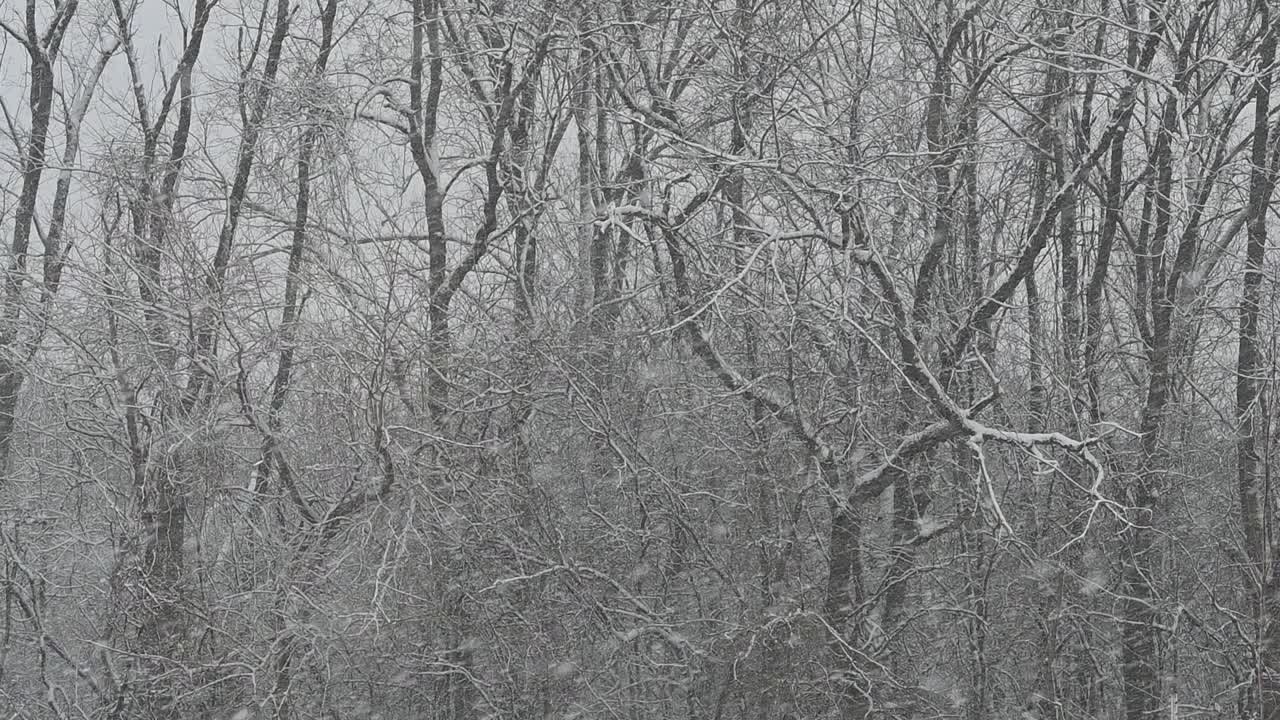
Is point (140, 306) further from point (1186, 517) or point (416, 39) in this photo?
point (1186, 517)

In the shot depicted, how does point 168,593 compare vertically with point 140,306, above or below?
below

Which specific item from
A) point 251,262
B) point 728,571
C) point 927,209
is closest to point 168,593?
point 251,262

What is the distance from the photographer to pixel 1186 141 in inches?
391

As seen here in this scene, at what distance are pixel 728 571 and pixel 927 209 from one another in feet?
13.1

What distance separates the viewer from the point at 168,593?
1083 centimetres

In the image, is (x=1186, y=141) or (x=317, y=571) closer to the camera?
(x=1186, y=141)

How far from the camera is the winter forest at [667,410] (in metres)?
10.6

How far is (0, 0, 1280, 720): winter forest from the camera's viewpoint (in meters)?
10.6

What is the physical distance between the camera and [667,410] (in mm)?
11820

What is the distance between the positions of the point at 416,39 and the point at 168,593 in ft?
21.3

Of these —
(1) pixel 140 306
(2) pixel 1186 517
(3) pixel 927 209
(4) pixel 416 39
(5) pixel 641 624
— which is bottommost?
(5) pixel 641 624

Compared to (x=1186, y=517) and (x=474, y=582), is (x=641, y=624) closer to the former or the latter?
(x=474, y=582)

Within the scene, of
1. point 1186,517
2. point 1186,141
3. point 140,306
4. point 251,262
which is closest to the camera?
point 1186,141

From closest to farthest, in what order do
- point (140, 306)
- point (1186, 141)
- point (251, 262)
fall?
point (1186, 141) < point (140, 306) < point (251, 262)
